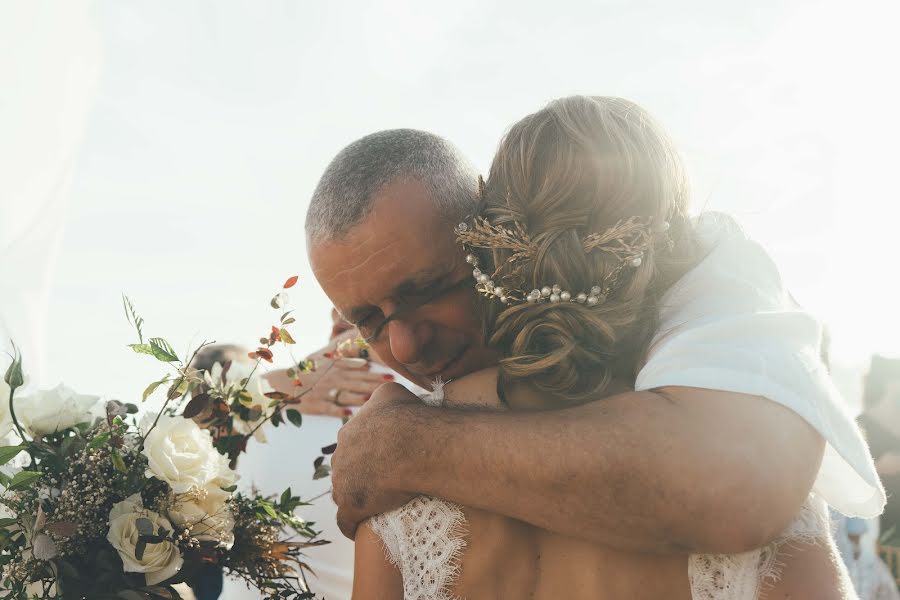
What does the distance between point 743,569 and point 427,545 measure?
82 cm

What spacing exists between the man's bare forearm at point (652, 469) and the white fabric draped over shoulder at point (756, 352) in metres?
0.05

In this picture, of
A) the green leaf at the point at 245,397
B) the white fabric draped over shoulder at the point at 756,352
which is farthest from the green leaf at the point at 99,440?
the white fabric draped over shoulder at the point at 756,352

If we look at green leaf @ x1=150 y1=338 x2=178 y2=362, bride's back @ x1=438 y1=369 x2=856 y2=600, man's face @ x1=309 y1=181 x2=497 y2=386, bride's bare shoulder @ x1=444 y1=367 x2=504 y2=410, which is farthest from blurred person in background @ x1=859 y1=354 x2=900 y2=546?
green leaf @ x1=150 y1=338 x2=178 y2=362

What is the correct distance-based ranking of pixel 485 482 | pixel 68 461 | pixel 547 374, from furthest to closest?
pixel 68 461 → pixel 547 374 → pixel 485 482

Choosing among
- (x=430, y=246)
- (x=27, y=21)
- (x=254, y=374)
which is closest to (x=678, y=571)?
(x=430, y=246)

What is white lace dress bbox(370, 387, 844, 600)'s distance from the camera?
2.02 meters

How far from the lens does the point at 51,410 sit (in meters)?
2.42

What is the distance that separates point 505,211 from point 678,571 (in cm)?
114

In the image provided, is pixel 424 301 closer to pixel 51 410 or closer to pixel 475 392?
pixel 475 392

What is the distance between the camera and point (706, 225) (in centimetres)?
251

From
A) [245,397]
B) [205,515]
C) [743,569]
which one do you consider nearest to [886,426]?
[743,569]

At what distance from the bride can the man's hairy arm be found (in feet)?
0.33

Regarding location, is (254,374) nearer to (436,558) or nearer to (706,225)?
(436,558)

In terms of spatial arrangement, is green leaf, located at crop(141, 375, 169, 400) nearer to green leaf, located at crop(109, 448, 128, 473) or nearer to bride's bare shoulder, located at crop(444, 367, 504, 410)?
green leaf, located at crop(109, 448, 128, 473)
